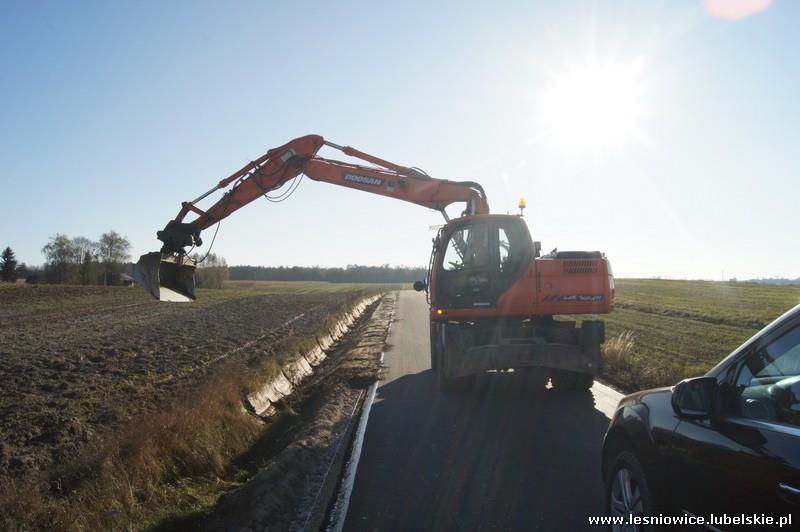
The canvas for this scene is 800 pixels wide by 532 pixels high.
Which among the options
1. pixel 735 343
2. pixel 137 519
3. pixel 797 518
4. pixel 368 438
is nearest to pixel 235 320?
pixel 735 343

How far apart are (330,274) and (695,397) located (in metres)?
150

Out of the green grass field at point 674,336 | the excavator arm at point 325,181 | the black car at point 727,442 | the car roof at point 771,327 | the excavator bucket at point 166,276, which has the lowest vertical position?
the green grass field at point 674,336

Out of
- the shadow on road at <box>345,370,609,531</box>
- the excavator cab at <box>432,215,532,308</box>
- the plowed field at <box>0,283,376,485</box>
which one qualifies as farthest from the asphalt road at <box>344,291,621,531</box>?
the plowed field at <box>0,283,376,485</box>

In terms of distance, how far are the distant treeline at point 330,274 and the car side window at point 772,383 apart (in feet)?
459

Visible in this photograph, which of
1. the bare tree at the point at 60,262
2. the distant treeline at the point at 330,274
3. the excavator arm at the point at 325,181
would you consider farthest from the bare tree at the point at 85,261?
the excavator arm at the point at 325,181

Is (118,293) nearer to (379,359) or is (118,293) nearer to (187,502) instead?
(379,359)

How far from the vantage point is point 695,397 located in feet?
11.5

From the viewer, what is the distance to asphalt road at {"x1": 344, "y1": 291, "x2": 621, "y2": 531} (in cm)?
535

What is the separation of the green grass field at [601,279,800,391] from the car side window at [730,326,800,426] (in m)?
7.83

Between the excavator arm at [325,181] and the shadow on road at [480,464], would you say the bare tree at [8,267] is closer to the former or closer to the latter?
the excavator arm at [325,181]

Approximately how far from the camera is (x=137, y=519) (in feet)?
17.9

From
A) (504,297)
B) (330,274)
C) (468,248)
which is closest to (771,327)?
(504,297)

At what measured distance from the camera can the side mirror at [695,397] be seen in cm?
343

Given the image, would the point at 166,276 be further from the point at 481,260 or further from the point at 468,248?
the point at 481,260
